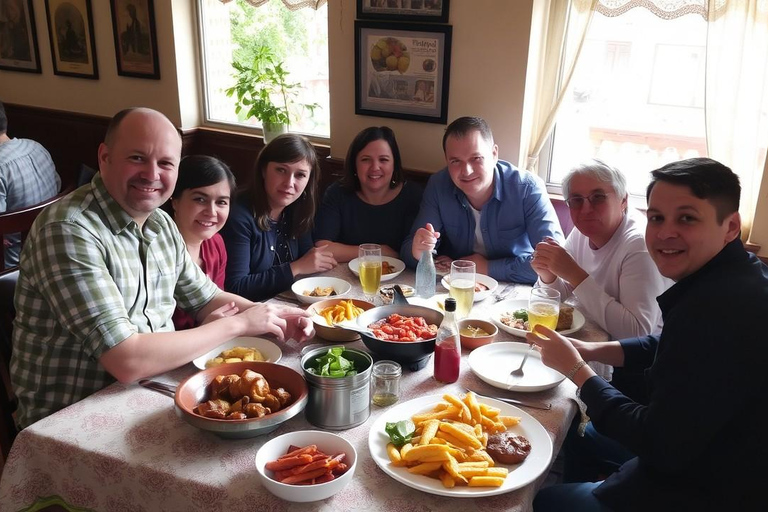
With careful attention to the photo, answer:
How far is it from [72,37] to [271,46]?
60.3 inches

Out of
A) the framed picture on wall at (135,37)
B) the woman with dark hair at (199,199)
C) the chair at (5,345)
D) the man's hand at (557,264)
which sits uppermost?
the framed picture on wall at (135,37)

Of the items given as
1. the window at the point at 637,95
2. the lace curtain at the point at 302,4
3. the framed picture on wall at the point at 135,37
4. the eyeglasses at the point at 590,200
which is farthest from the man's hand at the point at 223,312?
the framed picture on wall at the point at 135,37

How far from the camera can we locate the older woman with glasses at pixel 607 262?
1814 millimetres

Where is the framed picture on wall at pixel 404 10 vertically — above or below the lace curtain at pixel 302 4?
below

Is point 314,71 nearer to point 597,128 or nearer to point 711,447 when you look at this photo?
point 597,128

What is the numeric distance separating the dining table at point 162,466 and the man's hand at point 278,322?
231mm

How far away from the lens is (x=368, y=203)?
275cm

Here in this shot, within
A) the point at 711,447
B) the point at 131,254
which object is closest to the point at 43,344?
the point at 131,254

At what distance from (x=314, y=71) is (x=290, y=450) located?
2789 mm

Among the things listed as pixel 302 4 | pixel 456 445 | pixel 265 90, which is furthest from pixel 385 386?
pixel 302 4

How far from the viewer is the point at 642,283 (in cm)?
182

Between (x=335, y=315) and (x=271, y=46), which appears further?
(x=271, y=46)

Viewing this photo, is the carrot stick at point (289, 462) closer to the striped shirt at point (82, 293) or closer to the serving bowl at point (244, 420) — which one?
the serving bowl at point (244, 420)

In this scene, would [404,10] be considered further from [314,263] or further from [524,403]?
[524,403]
